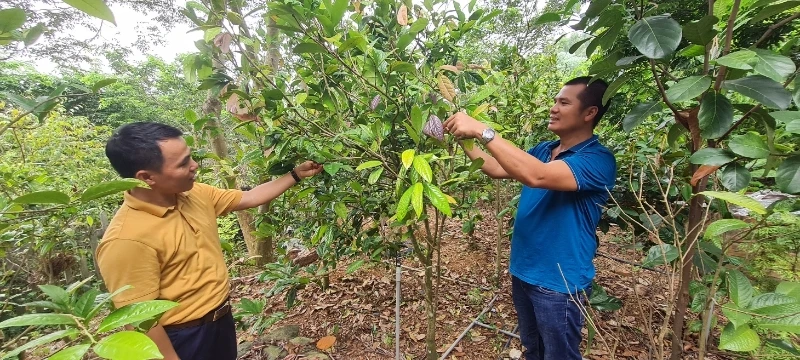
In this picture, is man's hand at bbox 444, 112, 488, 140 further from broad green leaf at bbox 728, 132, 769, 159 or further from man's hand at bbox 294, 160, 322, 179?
man's hand at bbox 294, 160, 322, 179

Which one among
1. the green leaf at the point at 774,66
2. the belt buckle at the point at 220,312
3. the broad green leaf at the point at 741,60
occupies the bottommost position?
the belt buckle at the point at 220,312

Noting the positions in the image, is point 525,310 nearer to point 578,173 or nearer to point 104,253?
point 578,173

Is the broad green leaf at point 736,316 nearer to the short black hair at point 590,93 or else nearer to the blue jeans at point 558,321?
Answer: the blue jeans at point 558,321

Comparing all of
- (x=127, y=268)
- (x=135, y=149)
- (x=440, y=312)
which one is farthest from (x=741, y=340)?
(x=440, y=312)

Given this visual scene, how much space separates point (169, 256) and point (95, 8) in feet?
3.66

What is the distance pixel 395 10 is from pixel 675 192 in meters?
1.47

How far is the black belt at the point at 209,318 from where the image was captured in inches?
55.0

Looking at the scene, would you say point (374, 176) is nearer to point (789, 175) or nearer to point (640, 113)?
point (640, 113)

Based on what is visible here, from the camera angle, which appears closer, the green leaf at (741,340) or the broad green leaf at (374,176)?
the green leaf at (741,340)

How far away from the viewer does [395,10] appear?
1309 mm

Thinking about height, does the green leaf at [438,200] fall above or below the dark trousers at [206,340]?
above

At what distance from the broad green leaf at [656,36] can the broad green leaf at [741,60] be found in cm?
10

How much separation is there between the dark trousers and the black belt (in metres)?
0.01

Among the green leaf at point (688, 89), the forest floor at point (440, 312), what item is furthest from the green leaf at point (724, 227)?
the forest floor at point (440, 312)
